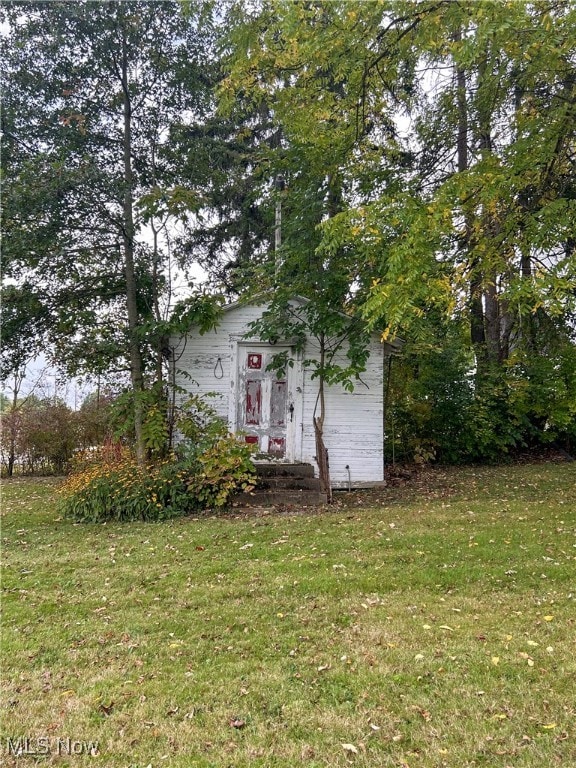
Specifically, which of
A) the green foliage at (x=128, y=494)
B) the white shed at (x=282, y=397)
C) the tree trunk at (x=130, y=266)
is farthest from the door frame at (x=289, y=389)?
the green foliage at (x=128, y=494)

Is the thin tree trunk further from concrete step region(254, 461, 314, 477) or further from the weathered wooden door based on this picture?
concrete step region(254, 461, 314, 477)

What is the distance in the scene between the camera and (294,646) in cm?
313

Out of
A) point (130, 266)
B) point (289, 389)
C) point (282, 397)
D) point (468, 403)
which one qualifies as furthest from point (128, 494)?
point (468, 403)

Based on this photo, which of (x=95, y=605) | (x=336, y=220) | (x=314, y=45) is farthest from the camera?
(x=336, y=220)

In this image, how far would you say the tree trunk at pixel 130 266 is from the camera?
25.3 ft

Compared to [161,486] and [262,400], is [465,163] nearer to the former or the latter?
[262,400]

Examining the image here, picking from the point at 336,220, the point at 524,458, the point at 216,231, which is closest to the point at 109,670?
the point at 336,220

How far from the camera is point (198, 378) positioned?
8445 mm

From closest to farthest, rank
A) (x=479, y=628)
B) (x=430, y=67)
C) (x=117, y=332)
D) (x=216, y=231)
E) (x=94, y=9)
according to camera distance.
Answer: (x=479, y=628) → (x=430, y=67) → (x=94, y=9) → (x=117, y=332) → (x=216, y=231)

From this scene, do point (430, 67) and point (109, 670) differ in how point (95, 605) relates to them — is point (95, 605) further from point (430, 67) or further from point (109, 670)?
point (430, 67)

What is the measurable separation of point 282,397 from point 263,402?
360 millimetres

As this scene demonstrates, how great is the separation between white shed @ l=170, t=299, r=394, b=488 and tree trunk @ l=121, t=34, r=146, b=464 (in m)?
0.74

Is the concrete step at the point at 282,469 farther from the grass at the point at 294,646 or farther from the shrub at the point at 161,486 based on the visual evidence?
the grass at the point at 294,646

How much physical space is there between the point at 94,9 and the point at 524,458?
12.2 m
